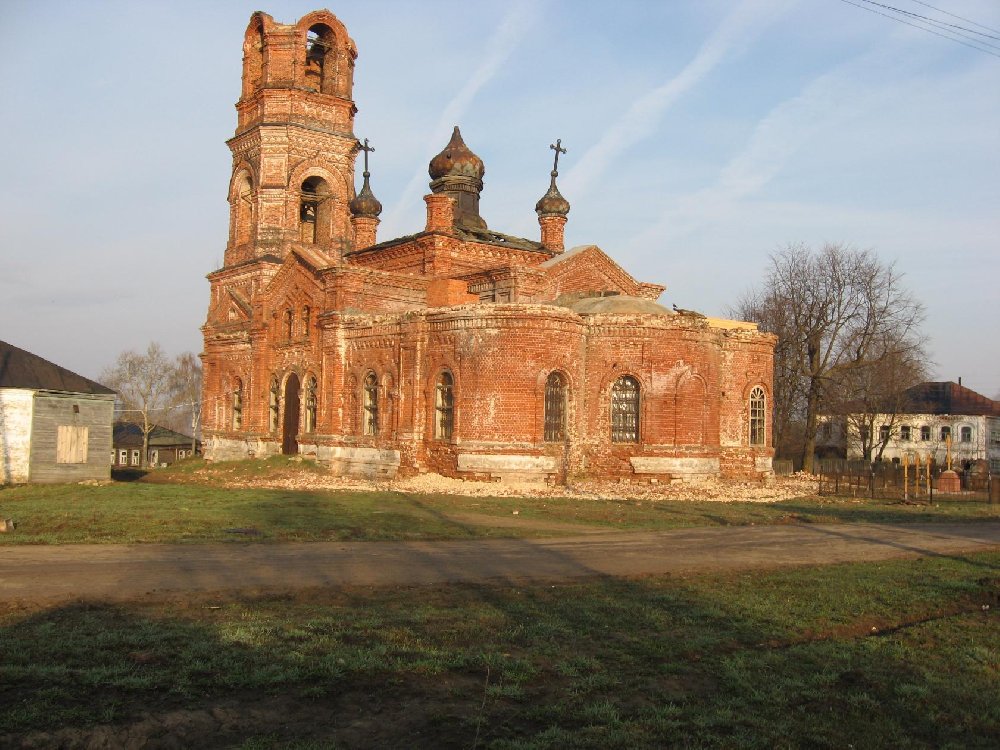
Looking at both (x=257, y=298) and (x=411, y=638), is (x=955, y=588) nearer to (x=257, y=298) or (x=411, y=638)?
(x=411, y=638)

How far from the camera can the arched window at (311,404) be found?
2958cm

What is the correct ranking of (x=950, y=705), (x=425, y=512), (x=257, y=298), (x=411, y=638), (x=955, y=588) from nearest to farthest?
1. (x=950, y=705)
2. (x=411, y=638)
3. (x=955, y=588)
4. (x=425, y=512)
5. (x=257, y=298)

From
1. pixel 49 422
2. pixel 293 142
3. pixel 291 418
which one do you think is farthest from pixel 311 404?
pixel 293 142

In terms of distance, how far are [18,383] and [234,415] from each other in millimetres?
11587

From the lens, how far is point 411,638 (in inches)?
289

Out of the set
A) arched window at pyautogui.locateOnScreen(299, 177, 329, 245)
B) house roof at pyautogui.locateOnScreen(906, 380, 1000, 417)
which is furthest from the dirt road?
house roof at pyautogui.locateOnScreen(906, 380, 1000, 417)

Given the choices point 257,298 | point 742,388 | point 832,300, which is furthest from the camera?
point 832,300

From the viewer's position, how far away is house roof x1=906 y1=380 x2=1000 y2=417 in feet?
185

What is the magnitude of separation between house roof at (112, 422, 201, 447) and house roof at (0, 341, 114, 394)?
33.2 metres

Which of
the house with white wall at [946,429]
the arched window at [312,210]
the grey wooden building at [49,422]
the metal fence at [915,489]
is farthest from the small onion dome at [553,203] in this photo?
the house with white wall at [946,429]

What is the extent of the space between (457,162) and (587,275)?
805 cm

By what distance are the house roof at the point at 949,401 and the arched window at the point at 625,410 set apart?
37699mm

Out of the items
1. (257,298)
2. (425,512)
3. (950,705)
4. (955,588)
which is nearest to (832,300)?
(257,298)

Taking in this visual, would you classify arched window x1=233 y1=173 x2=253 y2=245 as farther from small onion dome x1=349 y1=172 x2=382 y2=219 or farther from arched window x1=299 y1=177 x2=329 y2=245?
small onion dome x1=349 y1=172 x2=382 y2=219
